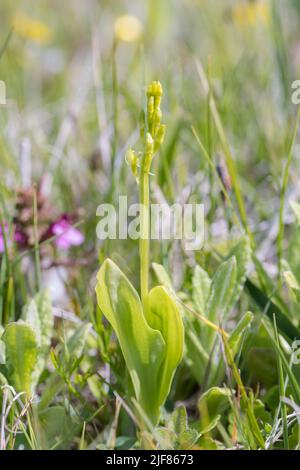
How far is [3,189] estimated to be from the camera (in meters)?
1.52

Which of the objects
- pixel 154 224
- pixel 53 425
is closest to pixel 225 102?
pixel 154 224

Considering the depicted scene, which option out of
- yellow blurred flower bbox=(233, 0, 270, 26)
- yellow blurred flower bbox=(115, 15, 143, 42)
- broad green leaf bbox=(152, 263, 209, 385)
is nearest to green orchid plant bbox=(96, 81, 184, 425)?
broad green leaf bbox=(152, 263, 209, 385)

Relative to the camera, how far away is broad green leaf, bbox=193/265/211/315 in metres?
1.13

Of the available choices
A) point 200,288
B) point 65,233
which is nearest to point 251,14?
point 65,233

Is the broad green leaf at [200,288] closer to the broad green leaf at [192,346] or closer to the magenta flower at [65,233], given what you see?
the broad green leaf at [192,346]

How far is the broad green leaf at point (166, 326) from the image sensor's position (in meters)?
0.94

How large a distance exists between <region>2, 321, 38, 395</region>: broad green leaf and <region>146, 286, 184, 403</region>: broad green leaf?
19cm

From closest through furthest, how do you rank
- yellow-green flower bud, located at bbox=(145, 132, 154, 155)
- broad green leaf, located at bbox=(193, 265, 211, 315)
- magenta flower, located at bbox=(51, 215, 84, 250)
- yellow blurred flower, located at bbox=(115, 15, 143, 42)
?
1. yellow-green flower bud, located at bbox=(145, 132, 154, 155)
2. broad green leaf, located at bbox=(193, 265, 211, 315)
3. magenta flower, located at bbox=(51, 215, 84, 250)
4. yellow blurred flower, located at bbox=(115, 15, 143, 42)

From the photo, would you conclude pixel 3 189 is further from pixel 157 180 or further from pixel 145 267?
pixel 145 267

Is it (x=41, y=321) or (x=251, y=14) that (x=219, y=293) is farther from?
(x=251, y=14)

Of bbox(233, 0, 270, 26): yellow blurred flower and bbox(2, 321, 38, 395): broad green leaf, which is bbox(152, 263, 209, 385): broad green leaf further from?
bbox(233, 0, 270, 26): yellow blurred flower

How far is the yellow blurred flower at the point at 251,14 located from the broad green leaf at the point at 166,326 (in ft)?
5.63

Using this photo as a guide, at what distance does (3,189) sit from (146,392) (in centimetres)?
70
